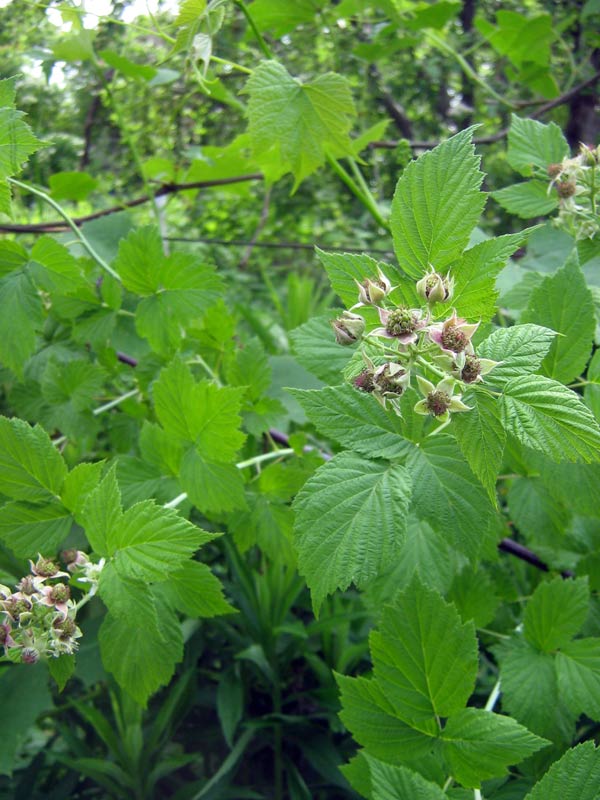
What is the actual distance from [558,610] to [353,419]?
314 mm

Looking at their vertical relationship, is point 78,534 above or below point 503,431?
below

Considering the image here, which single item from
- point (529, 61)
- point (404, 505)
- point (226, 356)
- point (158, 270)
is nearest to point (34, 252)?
point (158, 270)

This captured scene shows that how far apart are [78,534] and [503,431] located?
59 centimetres

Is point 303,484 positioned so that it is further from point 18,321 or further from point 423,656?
point 18,321

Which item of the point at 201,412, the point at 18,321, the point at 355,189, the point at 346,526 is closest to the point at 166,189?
the point at 355,189

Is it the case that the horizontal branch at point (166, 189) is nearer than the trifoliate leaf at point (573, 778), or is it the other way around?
the trifoliate leaf at point (573, 778)

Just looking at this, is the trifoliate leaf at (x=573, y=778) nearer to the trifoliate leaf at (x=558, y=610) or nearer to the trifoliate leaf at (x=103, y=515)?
the trifoliate leaf at (x=558, y=610)

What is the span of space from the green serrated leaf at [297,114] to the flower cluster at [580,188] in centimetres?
25

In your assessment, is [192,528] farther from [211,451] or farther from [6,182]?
[6,182]

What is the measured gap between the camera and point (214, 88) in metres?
1.07

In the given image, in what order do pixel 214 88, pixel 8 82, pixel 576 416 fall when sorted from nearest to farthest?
pixel 576 416
pixel 8 82
pixel 214 88

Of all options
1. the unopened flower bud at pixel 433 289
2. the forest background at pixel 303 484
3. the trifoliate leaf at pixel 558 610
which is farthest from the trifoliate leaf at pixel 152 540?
the trifoliate leaf at pixel 558 610

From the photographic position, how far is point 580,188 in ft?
2.22

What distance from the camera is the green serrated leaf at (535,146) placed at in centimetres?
75
